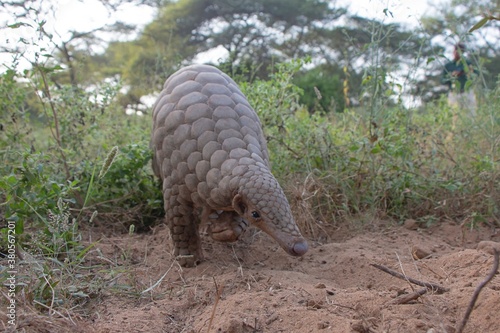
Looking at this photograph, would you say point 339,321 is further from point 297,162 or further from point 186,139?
point 297,162

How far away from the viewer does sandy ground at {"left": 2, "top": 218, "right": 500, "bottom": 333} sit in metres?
2.10

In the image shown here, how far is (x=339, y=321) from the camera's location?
2.10 metres

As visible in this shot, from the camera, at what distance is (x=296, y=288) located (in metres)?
2.64

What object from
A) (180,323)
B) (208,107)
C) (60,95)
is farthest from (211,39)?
(180,323)

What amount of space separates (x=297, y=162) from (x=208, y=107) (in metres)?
1.52

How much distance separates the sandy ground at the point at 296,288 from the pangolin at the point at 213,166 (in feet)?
0.83

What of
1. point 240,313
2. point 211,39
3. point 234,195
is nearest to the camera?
point 240,313

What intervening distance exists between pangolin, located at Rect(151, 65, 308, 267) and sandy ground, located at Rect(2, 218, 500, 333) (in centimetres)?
25

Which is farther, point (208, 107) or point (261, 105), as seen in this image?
point (261, 105)

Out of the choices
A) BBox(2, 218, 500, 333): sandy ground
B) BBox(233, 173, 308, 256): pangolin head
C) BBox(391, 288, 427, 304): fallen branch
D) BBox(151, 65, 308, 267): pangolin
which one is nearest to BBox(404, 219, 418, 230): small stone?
BBox(2, 218, 500, 333): sandy ground

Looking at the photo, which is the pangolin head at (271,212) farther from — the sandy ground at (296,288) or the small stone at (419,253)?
the small stone at (419,253)

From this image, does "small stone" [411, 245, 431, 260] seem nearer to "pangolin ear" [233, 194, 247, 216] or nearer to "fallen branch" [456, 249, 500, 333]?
"pangolin ear" [233, 194, 247, 216]

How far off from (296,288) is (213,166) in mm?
831

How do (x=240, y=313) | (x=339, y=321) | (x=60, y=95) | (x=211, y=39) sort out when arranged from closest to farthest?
(x=339, y=321), (x=240, y=313), (x=60, y=95), (x=211, y=39)
